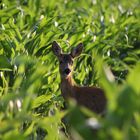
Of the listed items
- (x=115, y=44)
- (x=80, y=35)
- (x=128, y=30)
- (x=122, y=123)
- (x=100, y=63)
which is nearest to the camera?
(x=122, y=123)

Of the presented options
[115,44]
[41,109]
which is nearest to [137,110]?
[41,109]

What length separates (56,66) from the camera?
24.8 feet

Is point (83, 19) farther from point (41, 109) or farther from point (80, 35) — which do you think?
point (41, 109)

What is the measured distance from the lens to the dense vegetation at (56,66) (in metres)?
3.38

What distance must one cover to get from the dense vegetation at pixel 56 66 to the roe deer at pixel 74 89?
140mm

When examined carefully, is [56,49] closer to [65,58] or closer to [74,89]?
[65,58]

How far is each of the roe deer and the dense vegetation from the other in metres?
0.14

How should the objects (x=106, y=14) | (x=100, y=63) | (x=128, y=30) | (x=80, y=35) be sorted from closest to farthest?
1. (x=100, y=63)
2. (x=80, y=35)
3. (x=128, y=30)
4. (x=106, y=14)

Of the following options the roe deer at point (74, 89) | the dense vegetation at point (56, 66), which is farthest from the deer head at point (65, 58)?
the dense vegetation at point (56, 66)

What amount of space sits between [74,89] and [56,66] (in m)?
0.53

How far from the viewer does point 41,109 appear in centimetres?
677

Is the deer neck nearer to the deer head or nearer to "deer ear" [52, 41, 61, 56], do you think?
the deer head

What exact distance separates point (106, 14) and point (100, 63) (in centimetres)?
744

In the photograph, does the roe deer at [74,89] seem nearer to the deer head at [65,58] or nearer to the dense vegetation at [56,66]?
the deer head at [65,58]
